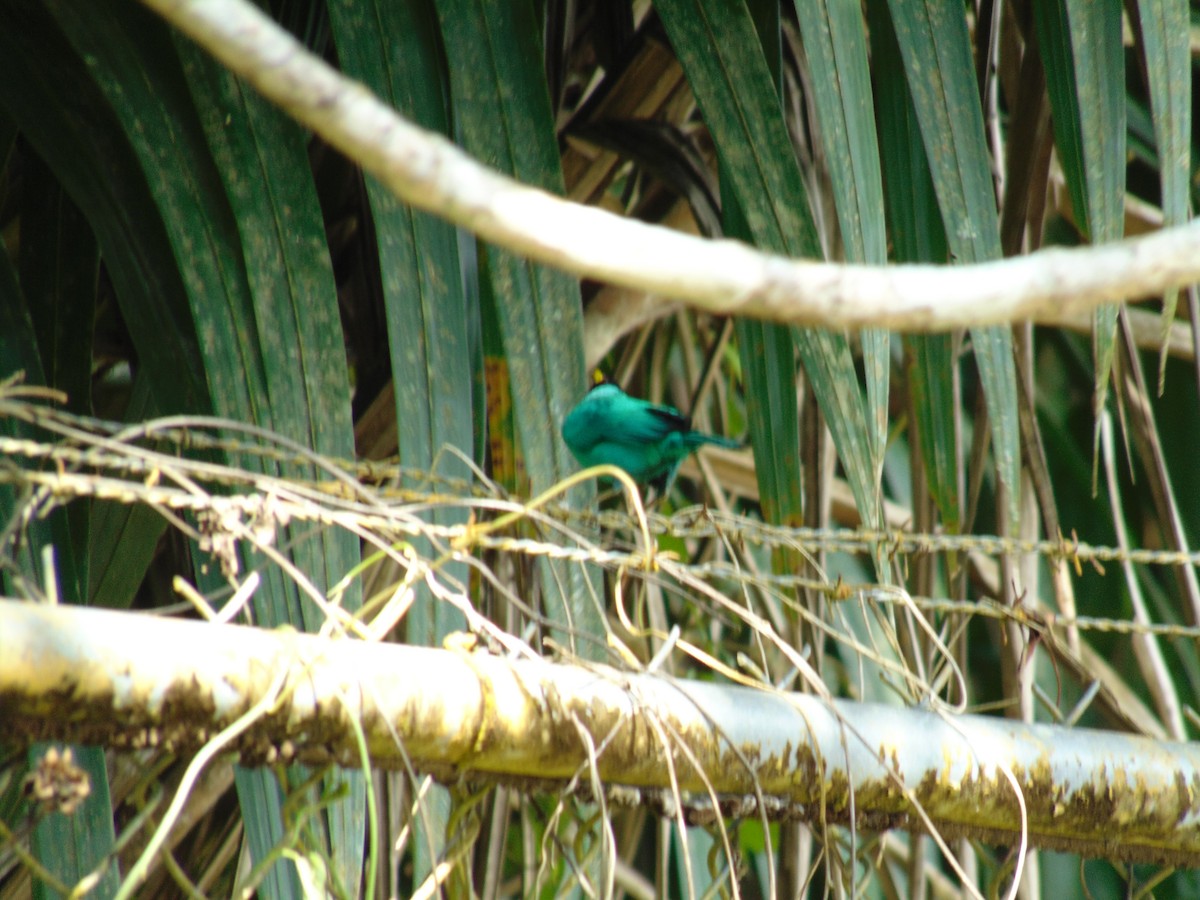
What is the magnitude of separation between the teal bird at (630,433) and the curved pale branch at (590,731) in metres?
1.16

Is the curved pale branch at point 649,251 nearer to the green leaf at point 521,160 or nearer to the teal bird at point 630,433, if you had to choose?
the green leaf at point 521,160

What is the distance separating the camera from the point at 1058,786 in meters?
1.07

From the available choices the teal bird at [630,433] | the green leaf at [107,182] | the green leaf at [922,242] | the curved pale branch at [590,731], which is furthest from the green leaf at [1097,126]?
the teal bird at [630,433]

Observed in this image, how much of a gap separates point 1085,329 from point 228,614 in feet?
8.00

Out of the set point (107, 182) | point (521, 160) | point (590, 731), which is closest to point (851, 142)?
point (521, 160)

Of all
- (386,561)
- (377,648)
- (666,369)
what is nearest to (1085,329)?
(666,369)

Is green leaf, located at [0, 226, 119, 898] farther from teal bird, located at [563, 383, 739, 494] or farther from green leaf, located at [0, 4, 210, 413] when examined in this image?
teal bird, located at [563, 383, 739, 494]

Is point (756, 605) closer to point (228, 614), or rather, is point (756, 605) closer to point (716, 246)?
point (228, 614)

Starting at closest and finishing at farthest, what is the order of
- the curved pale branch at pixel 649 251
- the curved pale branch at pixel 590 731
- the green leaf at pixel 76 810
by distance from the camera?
the curved pale branch at pixel 649 251 → the curved pale branch at pixel 590 731 → the green leaf at pixel 76 810

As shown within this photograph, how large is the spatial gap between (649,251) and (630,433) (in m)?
1.77

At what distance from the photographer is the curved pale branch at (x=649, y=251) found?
514mm

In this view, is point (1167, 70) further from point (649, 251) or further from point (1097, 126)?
point (649, 251)

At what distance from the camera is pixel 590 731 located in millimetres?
888

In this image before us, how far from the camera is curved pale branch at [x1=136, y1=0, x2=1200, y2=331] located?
0.51m
